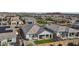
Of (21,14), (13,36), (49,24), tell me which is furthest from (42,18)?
(13,36)

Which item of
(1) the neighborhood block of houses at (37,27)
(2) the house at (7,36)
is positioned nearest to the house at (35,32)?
(1) the neighborhood block of houses at (37,27)

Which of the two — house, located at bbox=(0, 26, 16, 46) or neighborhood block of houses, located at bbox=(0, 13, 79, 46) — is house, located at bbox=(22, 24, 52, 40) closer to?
neighborhood block of houses, located at bbox=(0, 13, 79, 46)

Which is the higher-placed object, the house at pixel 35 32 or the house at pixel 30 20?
the house at pixel 30 20

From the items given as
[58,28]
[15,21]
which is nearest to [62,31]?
[58,28]

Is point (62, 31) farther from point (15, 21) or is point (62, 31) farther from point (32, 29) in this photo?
point (15, 21)

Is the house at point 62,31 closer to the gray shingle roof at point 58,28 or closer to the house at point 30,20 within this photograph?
the gray shingle roof at point 58,28

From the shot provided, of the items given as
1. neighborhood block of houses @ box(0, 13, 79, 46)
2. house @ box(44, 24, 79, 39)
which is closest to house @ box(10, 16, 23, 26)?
neighborhood block of houses @ box(0, 13, 79, 46)
